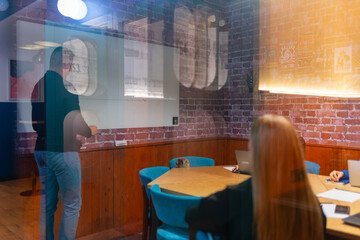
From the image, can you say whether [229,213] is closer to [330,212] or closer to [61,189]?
[330,212]

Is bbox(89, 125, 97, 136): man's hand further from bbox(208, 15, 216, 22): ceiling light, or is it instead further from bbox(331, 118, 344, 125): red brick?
bbox(331, 118, 344, 125): red brick

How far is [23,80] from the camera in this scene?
8.94ft

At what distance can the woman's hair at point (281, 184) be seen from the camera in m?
1.20

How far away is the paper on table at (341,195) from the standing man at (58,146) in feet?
6.86

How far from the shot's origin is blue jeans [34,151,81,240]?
2695mm

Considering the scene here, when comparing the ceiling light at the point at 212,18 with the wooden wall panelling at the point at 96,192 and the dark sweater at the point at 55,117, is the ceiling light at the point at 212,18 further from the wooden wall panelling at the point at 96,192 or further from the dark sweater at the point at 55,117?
the wooden wall panelling at the point at 96,192

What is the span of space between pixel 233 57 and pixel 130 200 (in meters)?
1.86

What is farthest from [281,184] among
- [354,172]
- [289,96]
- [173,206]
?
[354,172]

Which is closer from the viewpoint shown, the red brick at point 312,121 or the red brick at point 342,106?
the red brick at point 312,121

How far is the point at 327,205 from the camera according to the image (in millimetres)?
1692

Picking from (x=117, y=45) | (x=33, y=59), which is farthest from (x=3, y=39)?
(x=117, y=45)

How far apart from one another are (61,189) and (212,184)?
139 centimetres

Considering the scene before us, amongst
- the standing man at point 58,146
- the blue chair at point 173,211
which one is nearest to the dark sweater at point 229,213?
the blue chair at point 173,211

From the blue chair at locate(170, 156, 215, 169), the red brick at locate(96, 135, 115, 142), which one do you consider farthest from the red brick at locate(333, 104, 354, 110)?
the red brick at locate(96, 135, 115, 142)
